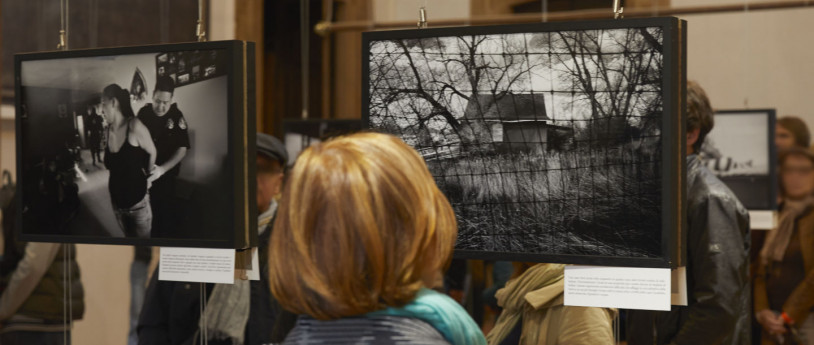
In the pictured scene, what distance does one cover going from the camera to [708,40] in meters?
4.27

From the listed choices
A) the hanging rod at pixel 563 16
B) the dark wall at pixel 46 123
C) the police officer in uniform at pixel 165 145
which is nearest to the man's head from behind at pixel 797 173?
the hanging rod at pixel 563 16

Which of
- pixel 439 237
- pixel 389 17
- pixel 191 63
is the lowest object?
pixel 439 237

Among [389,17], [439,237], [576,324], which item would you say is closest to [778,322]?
[389,17]

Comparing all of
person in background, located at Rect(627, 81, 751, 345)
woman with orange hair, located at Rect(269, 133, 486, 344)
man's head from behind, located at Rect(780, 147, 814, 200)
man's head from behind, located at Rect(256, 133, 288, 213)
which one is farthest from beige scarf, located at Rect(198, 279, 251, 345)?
man's head from behind, located at Rect(780, 147, 814, 200)

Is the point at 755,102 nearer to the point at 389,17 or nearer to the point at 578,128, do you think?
the point at 389,17

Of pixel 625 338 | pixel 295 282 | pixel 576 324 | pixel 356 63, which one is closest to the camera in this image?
pixel 295 282

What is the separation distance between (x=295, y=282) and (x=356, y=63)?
8.27 ft

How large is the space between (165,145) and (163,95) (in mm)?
114

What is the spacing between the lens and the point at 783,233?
4137 mm

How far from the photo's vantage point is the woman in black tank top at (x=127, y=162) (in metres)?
2.31

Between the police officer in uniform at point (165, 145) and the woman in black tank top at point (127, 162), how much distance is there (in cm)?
2

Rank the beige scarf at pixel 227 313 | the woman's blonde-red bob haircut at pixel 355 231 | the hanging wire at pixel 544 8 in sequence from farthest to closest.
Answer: the hanging wire at pixel 544 8
the beige scarf at pixel 227 313
the woman's blonde-red bob haircut at pixel 355 231

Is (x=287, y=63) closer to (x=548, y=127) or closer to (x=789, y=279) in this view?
(x=548, y=127)

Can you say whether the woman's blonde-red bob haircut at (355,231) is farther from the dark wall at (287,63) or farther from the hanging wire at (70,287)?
the dark wall at (287,63)
